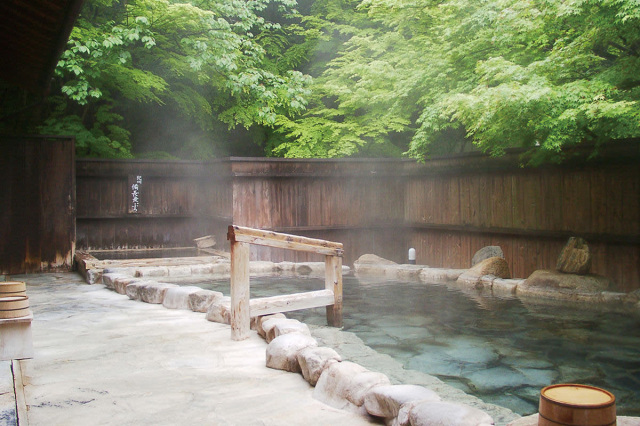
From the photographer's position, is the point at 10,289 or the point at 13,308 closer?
the point at 13,308

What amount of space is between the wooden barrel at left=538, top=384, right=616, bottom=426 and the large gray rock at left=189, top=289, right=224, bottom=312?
4568 mm

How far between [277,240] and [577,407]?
368 centimetres

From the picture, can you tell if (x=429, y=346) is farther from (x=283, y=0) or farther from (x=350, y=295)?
(x=283, y=0)

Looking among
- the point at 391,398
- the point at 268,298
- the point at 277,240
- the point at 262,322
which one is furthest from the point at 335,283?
the point at 391,398

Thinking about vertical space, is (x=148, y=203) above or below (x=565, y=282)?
above

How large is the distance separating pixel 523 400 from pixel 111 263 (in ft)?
25.0

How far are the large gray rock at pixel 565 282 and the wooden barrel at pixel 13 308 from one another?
20.8 feet

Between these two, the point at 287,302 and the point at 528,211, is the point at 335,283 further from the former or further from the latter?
the point at 528,211

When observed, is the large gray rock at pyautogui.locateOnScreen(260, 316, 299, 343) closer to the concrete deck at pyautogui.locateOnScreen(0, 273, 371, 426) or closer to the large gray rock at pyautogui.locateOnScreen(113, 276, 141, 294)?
the concrete deck at pyautogui.locateOnScreen(0, 273, 371, 426)

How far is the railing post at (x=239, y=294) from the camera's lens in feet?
16.3

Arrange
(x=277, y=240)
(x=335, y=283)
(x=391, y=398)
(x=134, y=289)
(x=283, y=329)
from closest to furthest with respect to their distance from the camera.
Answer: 1. (x=391, y=398)
2. (x=283, y=329)
3. (x=277, y=240)
4. (x=335, y=283)
5. (x=134, y=289)

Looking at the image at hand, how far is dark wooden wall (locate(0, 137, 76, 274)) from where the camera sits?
964cm

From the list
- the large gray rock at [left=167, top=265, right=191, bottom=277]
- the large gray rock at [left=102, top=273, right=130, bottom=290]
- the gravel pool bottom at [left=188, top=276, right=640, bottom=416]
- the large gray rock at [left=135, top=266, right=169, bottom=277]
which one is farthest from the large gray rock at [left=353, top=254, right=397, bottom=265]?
the large gray rock at [left=102, top=273, right=130, bottom=290]

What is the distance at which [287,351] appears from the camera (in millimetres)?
4074
